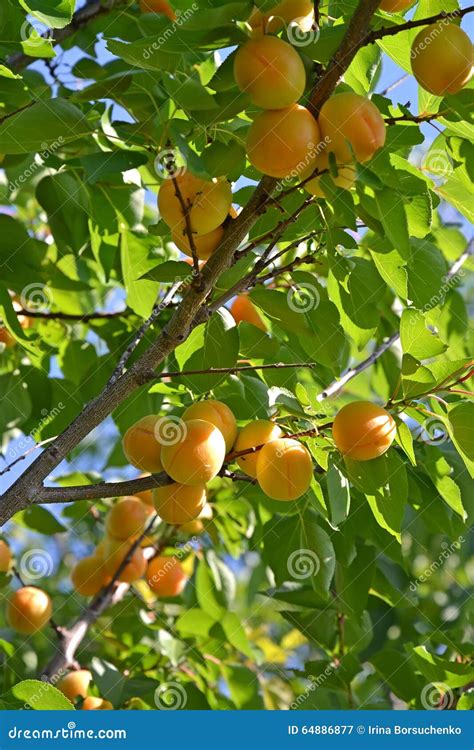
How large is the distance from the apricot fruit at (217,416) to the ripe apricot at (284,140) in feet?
1.65

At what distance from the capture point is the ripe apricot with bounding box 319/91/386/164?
130 cm

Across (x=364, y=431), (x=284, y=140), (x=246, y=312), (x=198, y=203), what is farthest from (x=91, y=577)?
(x=284, y=140)

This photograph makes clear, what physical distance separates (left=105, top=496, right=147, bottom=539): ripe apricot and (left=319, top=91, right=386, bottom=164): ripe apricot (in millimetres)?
1508

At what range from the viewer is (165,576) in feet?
9.21

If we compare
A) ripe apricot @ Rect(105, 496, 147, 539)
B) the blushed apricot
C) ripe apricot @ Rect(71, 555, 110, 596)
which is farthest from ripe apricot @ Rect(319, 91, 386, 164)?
ripe apricot @ Rect(71, 555, 110, 596)

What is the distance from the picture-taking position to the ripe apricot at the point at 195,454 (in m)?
1.52

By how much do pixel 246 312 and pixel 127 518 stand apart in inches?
30.2

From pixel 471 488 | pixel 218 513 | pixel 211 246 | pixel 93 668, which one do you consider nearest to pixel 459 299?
pixel 471 488

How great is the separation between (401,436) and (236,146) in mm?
613

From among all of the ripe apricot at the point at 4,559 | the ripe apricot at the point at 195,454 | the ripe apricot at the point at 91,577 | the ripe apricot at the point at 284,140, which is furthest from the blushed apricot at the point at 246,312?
the ripe apricot at the point at 4,559

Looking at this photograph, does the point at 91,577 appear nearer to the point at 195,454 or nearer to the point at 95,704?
the point at 95,704

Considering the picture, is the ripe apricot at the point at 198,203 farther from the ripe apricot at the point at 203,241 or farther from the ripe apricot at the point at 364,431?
the ripe apricot at the point at 364,431

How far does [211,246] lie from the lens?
5.16ft

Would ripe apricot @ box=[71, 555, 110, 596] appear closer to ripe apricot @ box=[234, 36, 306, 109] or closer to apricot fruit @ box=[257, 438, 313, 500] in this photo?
apricot fruit @ box=[257, 438, 313, 500]
